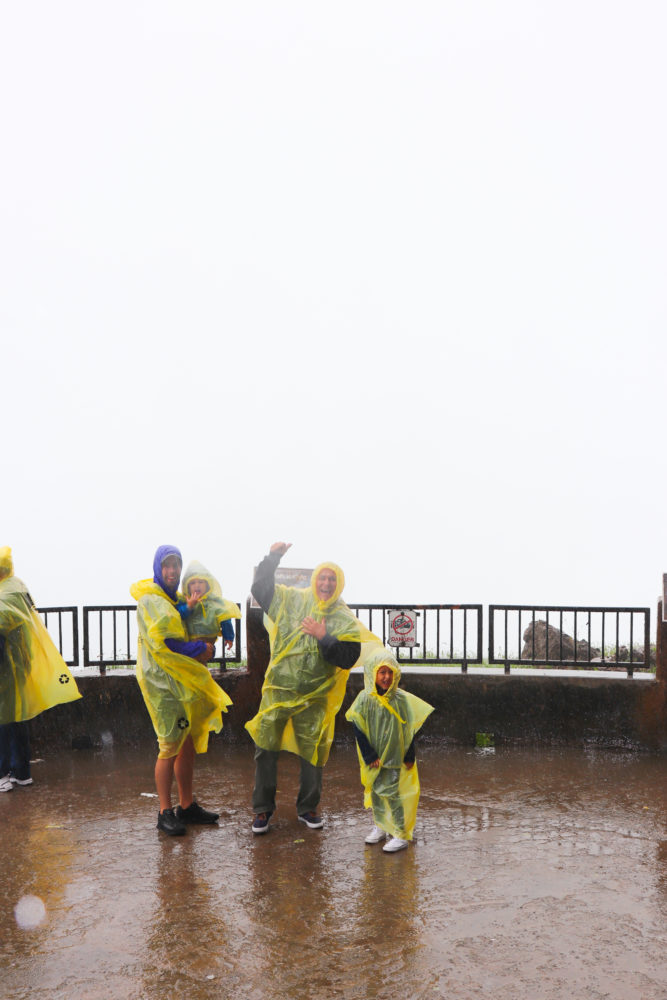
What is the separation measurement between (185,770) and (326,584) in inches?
62.4

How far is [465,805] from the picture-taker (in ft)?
21.1

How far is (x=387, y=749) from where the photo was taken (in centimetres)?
570

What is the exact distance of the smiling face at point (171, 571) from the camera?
19.6 ft

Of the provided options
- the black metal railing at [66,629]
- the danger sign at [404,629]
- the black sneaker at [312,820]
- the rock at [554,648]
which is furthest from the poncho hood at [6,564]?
the rock at [554,648]

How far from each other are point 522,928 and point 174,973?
1.69 meters

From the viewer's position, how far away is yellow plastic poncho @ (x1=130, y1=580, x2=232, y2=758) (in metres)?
5.85

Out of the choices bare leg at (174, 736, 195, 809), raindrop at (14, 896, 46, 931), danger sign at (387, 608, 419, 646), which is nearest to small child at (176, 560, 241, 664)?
bare leg at (174, 736, 195, 809)

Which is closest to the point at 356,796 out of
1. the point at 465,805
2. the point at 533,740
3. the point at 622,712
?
the point at 465,805

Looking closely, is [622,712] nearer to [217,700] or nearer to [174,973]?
[217,700]

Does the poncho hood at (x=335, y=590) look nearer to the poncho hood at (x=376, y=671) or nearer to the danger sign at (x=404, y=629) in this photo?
the poncho hood at (x=376, y=671)

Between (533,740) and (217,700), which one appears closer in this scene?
(217,700)

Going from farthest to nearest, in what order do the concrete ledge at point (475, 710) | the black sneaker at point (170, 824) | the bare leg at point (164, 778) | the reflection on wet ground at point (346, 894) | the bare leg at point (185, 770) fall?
the concrete ledge at point (475, 710) < the bare leg at point (185, 770) < the bare leg at point (164, 778) < the black sneaker at point (170, 824) < the reflection on wet ground at point (346, 894)

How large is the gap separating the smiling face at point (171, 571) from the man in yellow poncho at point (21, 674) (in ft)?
5.52

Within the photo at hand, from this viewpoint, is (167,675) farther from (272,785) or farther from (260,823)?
(260,823)
